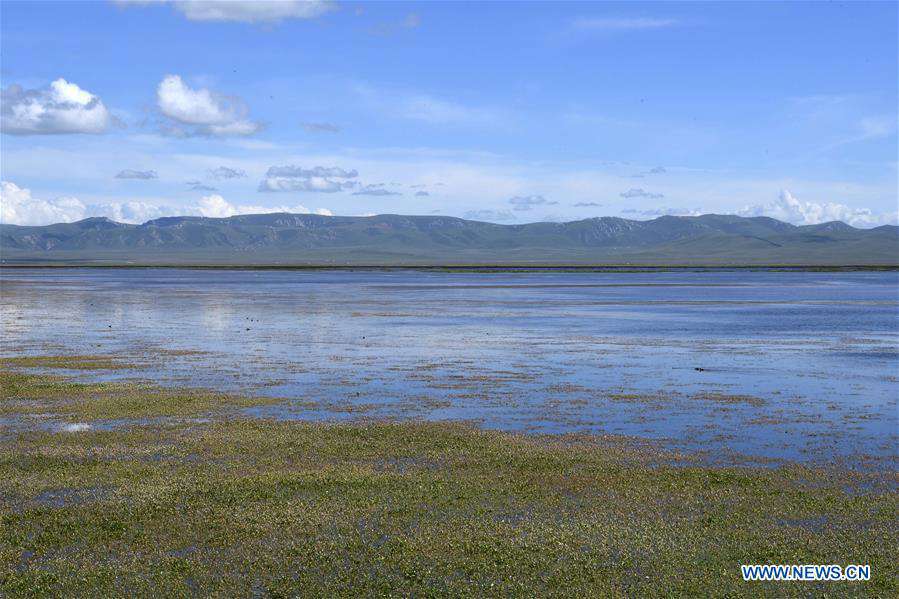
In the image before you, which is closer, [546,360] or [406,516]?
[406,516]

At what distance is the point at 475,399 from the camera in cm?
3141

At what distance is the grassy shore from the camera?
14.4m

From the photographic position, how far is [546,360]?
4241cm

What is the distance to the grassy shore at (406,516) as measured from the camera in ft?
47.4

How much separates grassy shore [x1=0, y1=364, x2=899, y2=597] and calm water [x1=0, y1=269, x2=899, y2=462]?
373cm

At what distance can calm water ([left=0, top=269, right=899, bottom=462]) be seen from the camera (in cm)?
2778

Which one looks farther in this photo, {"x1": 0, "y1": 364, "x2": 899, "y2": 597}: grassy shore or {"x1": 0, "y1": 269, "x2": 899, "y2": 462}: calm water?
{"x1": 0, "y1": 269, "x2": 899, "y2": 462}: calm water

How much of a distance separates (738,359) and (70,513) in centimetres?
3396

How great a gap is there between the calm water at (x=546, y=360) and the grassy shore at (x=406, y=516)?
3729 millimetres

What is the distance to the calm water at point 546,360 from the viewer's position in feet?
91.1

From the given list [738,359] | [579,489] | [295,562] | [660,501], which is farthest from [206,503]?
[738,359]

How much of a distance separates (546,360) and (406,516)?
25651 mm

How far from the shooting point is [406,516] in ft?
57.3

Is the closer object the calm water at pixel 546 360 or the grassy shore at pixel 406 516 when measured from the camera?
the grassy shore at pixel 406 516
